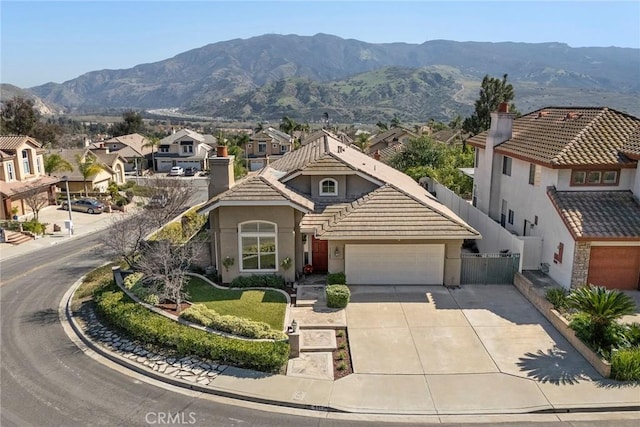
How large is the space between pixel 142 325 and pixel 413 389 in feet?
30.0

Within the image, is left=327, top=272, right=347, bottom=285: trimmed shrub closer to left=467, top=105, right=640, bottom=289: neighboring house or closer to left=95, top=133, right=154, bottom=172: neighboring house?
left=467, top=105, right=640, bottom=289: neighboring house

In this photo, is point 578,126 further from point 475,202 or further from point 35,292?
point 35,292

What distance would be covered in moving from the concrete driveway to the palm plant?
3.25ft

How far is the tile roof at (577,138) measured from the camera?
20.0 meters

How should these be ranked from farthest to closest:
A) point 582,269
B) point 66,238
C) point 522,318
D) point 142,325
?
point 66,238
point 582,269
point 522,318
point 142,325

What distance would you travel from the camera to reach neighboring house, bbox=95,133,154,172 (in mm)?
77562

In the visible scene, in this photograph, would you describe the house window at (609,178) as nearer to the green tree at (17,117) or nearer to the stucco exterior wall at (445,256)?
the stucco exterior wall at (445,256)

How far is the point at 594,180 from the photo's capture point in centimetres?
2045

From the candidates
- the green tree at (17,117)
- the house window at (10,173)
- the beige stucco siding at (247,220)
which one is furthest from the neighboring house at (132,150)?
the beige stucco siding at (247,220)

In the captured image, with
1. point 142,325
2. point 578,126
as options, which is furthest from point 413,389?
point 578,126

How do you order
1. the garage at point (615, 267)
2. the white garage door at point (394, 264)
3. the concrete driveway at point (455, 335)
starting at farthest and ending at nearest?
the white garage door at point (394, 264), the garage at point (615, 267), the concrete driveway at point (455, 335)

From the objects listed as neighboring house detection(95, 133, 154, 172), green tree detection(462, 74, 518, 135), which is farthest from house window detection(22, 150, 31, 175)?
green tree detection(462, 74, 518, 135)

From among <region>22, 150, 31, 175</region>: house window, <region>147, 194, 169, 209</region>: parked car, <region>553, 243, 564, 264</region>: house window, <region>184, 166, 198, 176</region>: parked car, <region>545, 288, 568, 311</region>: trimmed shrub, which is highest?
<region>22, 150, 31, 175</region>: house window

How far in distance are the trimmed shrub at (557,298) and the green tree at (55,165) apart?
4549 centimetres
